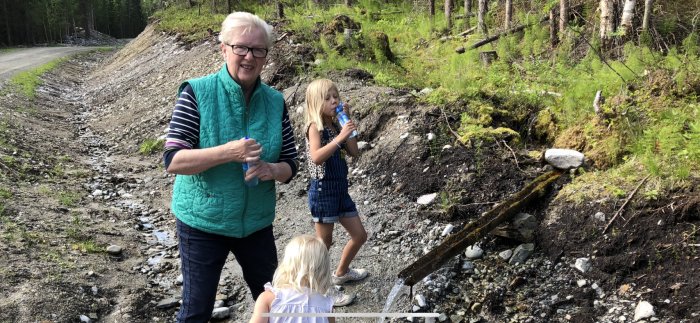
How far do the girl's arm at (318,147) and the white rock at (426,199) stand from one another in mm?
2035

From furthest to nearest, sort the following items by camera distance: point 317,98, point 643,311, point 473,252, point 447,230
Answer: point 447,230, point 473,252, point 317,98, point 643,311

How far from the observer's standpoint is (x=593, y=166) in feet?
17.5

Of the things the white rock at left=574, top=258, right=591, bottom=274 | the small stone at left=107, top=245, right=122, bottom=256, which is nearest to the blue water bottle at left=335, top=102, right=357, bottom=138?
the white rock at left=574, top=258, right=591, bottom=274

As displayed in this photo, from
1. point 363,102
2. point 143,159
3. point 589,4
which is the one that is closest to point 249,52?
point 363,102

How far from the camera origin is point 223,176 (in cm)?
277

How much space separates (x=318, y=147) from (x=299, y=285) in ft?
6.24

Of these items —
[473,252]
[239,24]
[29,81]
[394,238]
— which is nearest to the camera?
[239,24]

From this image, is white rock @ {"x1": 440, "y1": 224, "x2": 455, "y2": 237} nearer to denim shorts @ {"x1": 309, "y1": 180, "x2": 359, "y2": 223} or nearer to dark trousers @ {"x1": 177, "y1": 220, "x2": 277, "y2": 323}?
denim shorts @ {"x1": 309, "y1": 180, "x2": 359, "y2": 223}

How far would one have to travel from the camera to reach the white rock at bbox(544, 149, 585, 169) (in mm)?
5348

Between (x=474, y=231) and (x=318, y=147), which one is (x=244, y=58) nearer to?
(x=318, y=147)

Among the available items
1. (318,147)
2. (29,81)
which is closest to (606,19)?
(318,147)

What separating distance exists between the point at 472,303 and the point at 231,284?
243 centimetres

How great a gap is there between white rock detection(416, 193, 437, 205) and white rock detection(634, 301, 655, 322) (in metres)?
2.55

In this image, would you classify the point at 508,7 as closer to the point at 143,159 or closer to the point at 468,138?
the point at 468,138
